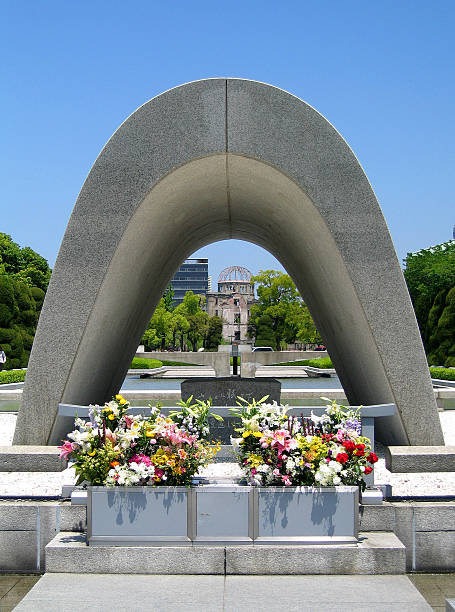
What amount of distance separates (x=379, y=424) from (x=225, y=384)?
8.21 feet

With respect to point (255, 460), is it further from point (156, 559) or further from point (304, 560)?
point (156, 559)

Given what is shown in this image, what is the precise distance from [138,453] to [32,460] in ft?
10.5

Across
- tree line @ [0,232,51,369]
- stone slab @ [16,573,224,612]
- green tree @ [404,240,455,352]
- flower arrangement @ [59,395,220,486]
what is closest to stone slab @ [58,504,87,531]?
flower arrangement @ [59,395,220,486]

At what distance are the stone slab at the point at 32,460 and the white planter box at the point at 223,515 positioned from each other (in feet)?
10.0

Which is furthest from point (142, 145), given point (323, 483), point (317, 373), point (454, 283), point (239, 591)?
point (454, 283)

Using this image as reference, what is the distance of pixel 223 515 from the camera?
20.5 feet

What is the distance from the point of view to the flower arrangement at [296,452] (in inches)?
247

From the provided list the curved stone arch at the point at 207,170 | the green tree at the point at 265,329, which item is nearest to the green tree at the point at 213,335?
the green tree at the point at 265,329

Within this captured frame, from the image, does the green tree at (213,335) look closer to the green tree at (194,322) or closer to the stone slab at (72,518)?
the green tree at (194,322)

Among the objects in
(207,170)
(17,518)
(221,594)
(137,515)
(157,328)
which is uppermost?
(157,328)

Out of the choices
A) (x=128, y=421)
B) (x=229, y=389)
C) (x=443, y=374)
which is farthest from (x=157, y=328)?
(x=128, y=421)

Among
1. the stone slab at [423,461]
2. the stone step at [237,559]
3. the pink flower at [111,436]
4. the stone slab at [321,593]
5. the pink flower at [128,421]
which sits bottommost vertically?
the stone slab at [321,593]

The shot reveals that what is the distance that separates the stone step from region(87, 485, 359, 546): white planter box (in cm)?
7

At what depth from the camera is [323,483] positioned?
623 cm
